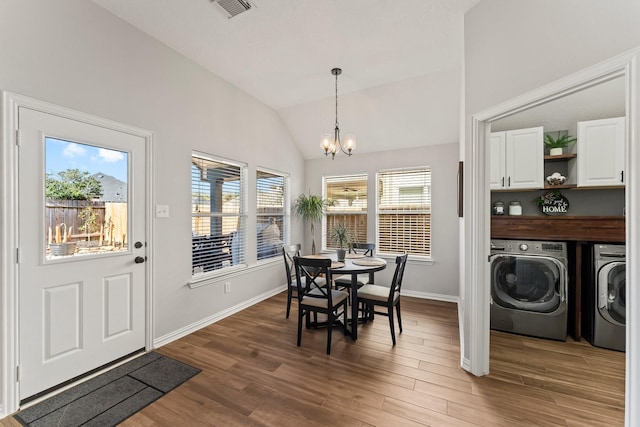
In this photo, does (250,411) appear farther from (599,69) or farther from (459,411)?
(599,69)

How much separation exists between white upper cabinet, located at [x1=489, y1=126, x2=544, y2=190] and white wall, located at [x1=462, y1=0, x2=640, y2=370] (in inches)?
45.9

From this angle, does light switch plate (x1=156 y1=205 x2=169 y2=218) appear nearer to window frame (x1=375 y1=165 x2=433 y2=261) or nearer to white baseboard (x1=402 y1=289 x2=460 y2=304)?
window frame (x1=375 y1=165 x2=433 y2=261)

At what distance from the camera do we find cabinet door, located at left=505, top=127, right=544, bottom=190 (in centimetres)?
302

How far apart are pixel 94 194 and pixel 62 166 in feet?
0.99

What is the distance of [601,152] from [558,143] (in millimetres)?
405

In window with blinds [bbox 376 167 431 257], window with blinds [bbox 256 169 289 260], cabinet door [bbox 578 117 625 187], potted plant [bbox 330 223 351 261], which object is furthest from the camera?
potted plant [bbox 330 223 351 261]

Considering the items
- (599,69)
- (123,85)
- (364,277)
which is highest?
(123,85)

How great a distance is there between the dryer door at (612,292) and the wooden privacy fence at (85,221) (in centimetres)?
484

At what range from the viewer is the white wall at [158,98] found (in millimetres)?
1912

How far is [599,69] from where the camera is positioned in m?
1.36

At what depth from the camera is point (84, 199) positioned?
222cm

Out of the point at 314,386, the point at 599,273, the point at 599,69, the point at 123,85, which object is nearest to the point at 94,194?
the point at 123,85

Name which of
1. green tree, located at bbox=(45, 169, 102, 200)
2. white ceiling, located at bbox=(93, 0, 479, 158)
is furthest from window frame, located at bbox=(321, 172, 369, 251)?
green tree, located at bbox=(45, 169, 102, 200)

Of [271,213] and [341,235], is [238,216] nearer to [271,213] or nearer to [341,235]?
[271,213]
